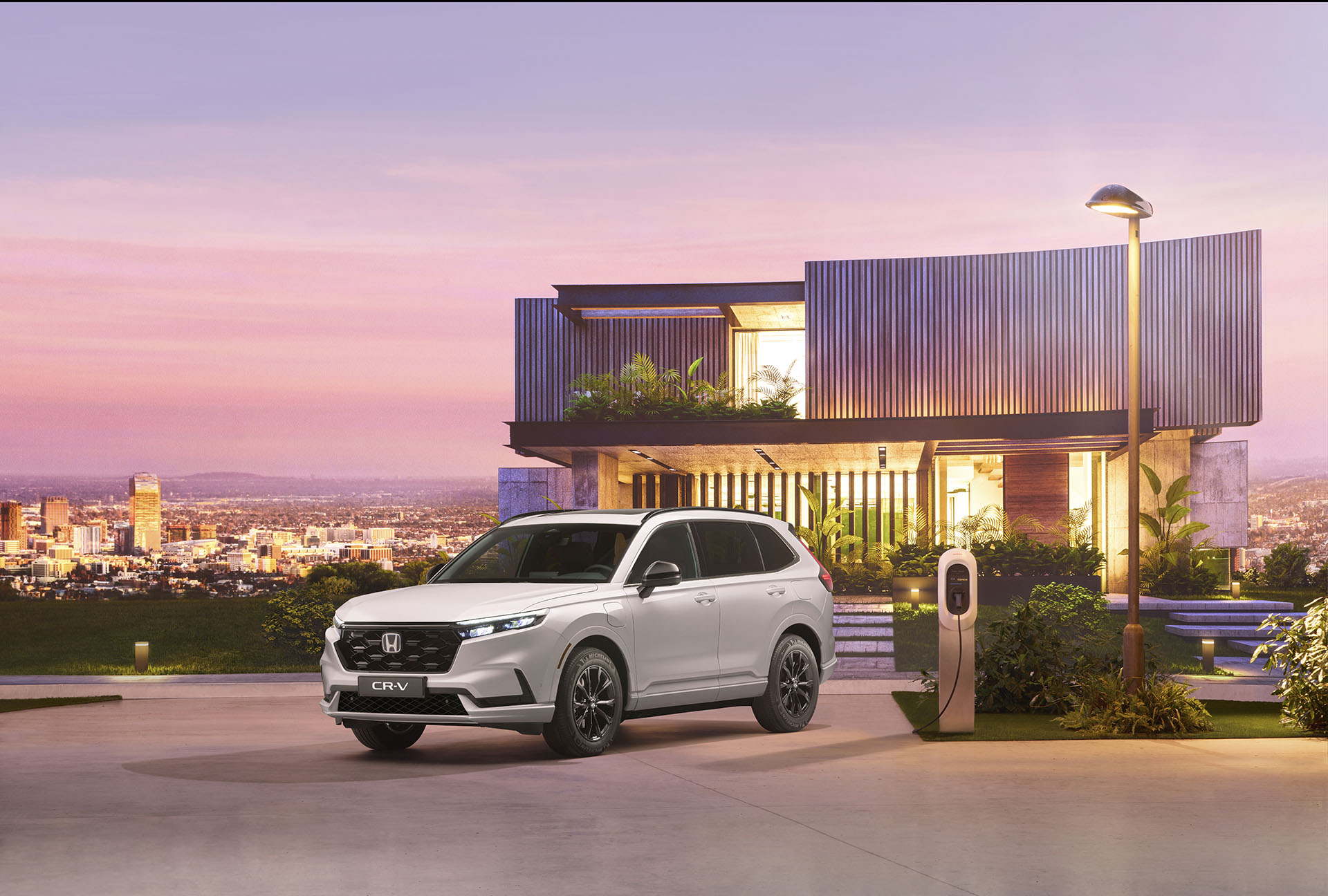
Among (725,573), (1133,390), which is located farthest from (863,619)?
(725,573)

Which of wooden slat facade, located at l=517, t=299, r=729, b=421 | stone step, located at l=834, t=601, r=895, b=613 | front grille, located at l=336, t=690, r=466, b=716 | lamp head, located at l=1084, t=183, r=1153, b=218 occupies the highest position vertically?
wooden slat facade, located at l=517, t=299, r=729, b=421

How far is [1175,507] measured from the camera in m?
34.2

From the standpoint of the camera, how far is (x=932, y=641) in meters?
25.9

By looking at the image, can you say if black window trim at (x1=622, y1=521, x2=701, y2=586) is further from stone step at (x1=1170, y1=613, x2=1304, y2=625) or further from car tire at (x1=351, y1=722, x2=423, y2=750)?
stone step at (x1=1170, y1=613, x2=1304, y2=625)

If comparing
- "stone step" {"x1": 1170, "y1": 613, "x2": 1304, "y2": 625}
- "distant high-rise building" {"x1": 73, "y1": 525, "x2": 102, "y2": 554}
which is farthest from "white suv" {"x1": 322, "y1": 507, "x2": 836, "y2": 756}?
"distant high-rise building" {"x1": 73, "y1": 525, "x2": 102, "y2": 554}

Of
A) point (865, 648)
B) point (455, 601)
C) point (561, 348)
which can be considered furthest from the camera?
point (561, 348)

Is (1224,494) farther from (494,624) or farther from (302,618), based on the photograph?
(494,624)

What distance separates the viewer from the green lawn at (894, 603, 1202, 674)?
23016 millimetres

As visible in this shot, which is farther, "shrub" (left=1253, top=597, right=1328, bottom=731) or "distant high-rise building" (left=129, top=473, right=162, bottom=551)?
"distant high-rise building" (left=129, top=473, right=162, bottom=551)

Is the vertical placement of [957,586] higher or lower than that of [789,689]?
higher

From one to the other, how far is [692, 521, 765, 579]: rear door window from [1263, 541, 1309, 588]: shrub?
30.5 metres

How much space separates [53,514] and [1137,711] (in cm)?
3422

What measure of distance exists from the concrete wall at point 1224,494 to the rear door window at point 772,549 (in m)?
23.8

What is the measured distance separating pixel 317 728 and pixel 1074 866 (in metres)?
8.82
